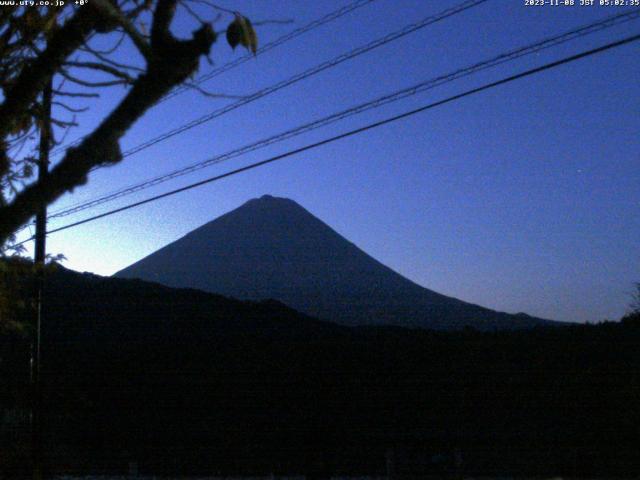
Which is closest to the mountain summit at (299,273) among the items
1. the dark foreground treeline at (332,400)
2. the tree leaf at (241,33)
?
the dark foreground treeline at (332,400)

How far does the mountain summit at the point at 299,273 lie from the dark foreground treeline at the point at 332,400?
3593mm

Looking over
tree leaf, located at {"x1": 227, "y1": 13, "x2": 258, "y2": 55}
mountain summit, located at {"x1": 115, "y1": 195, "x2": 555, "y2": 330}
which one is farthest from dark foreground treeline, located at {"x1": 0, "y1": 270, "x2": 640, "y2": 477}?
tree leaf, located at {"x1": 227, "y1": 13, "x2": 258, "y2": 55}

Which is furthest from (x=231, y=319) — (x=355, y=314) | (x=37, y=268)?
(x=37, y=268)

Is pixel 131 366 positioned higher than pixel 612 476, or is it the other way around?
pixel 131 366

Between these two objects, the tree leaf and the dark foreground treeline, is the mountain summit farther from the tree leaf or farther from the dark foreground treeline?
the tree leaf

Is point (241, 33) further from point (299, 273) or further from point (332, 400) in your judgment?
point (299, 273)

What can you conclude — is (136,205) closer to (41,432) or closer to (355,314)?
(41,432)

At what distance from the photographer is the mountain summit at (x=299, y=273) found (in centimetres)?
3125

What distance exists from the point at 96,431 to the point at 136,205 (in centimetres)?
1234

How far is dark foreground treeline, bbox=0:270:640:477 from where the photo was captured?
64.3 ft

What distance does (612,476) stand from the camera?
56.6ft

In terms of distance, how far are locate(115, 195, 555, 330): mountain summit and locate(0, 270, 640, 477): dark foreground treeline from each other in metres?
3.59

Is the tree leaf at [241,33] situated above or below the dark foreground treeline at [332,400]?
above

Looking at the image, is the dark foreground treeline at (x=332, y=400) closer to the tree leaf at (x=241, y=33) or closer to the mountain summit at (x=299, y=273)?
the mountain summit at (x=299, y=273)
